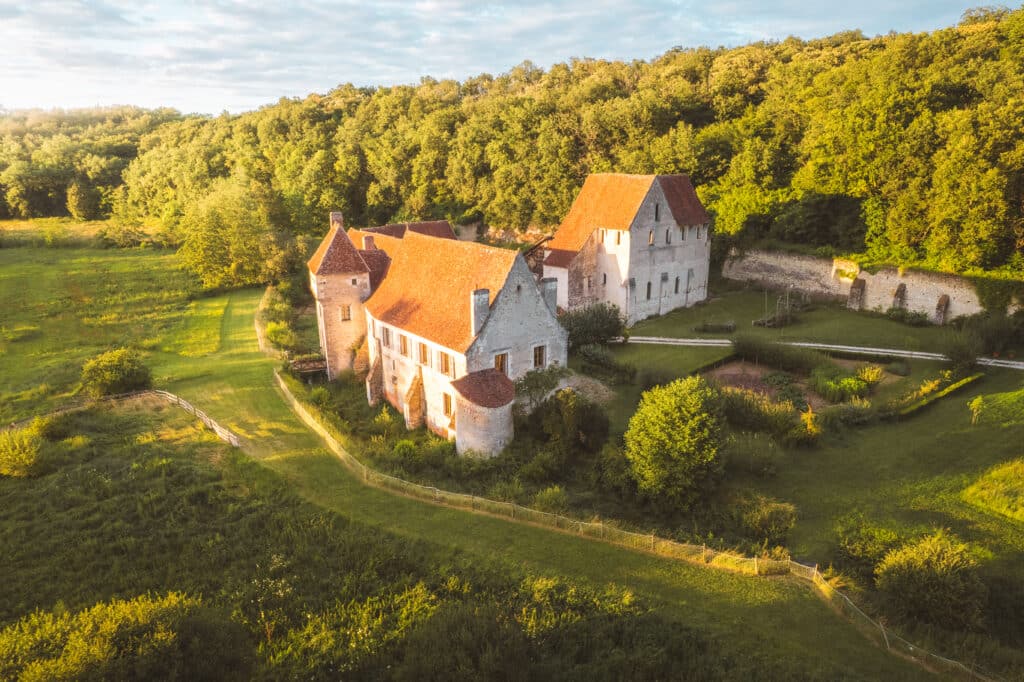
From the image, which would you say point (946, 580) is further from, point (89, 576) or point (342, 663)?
point (89, 576)

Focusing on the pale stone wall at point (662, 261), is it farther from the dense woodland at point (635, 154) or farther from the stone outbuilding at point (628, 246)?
the dense woodland at point (635, 154)

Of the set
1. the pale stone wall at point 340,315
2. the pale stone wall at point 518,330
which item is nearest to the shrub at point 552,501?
the pale stone wall at point 518,330

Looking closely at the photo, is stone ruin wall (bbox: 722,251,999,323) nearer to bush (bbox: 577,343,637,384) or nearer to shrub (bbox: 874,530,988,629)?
bush (bbox: 577,343,637,384)

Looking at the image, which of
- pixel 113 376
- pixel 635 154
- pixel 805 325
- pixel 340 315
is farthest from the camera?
pixel 635 154

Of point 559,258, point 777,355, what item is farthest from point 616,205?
point 777,355

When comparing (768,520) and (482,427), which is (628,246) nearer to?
(482,427)

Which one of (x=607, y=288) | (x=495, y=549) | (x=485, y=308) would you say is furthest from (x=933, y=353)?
(x=495, y=549)
